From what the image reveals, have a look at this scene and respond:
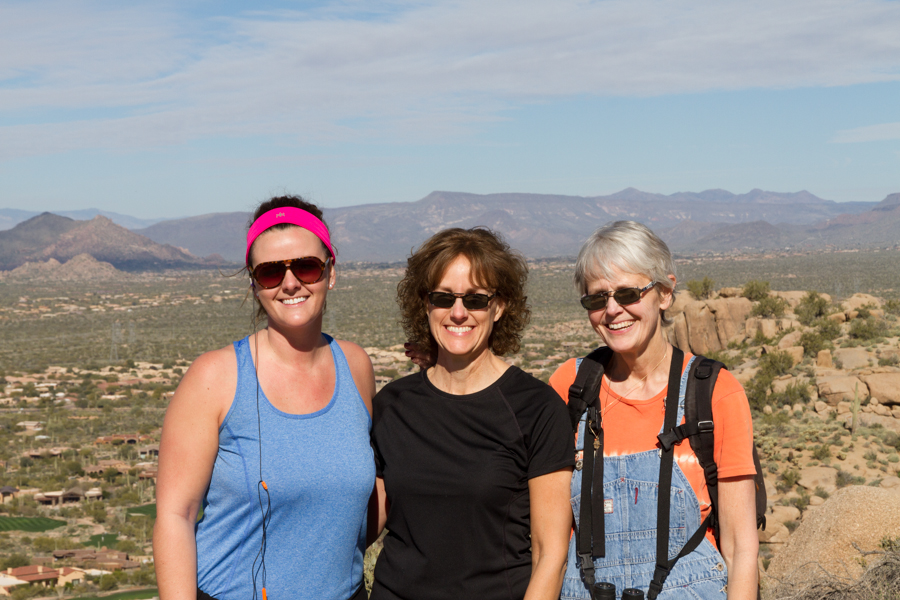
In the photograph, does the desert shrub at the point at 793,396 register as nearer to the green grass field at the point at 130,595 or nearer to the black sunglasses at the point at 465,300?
the green grass field at the point at 130,595

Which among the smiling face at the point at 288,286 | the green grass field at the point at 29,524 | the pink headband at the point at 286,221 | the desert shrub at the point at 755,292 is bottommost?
the green grass field at the point at 29,524

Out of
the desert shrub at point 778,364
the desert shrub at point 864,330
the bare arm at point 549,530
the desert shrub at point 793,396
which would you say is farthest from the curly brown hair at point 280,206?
the desert shrub at point 864,330

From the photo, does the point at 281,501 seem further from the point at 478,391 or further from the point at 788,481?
the point at 788,481

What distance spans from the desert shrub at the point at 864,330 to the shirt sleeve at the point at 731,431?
21.2 metres

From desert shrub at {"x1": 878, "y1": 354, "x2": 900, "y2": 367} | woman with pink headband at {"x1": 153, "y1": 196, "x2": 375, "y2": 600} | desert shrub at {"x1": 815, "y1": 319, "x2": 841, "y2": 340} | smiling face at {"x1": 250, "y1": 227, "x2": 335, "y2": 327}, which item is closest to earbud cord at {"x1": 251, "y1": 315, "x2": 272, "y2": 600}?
woman with pink headband at {"x1": 153, "y1": 196, "x2": 375, "y2": 600}

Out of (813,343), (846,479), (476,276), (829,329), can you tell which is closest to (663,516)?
(476,276)

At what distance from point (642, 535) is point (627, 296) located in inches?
34.0

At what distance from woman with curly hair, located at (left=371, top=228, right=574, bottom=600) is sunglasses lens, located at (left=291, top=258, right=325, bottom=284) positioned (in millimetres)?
383

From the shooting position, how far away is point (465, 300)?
2834 mm

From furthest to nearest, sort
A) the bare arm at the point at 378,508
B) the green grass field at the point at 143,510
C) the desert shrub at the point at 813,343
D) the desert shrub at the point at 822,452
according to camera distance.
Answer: the desert shrub at the point at 813,343 < the green grass field at the point at 143,510 < the desert shrub at the point at 822,452 < the bare arm at the point at 378,508

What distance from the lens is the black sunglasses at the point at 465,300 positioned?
283 centimetres

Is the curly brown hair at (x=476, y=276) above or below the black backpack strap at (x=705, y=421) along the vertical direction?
above

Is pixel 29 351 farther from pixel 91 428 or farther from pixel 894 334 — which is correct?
pixel 894 334

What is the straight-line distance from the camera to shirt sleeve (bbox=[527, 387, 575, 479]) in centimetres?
261
